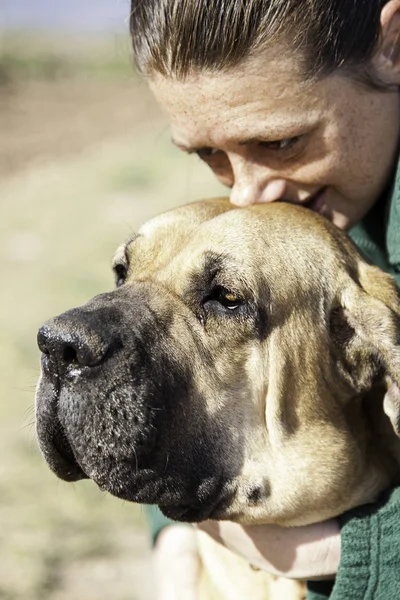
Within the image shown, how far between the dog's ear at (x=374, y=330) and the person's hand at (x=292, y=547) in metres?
0.51

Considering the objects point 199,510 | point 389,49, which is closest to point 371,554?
point 199,510

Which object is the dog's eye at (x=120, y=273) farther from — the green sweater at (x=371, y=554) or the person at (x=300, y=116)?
the green sweater at (x=371, y=554)

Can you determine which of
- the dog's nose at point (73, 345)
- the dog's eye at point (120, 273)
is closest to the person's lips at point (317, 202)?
the dog's eye at point (120, 273)

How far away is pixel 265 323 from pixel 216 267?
0.25 metres

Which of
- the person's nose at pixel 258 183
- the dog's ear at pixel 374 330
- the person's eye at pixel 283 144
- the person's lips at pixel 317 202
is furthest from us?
the person's lips at pixel 317 202

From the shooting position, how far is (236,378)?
10.2 feet

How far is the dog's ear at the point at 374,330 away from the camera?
10.0ft

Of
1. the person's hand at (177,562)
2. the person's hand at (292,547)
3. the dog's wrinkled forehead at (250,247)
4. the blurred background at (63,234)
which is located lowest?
the blurred background at (63,234)

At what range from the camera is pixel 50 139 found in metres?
15.6

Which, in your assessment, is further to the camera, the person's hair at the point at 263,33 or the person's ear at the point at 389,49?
the person's ear at the point at 389,49

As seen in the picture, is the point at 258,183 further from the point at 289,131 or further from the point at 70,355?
the point at 70,355

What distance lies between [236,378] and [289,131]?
0.98 meters

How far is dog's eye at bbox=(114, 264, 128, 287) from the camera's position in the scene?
3.60 metres

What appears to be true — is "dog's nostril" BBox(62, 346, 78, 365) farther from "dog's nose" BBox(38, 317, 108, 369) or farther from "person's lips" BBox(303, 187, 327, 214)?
"person's lips" BBox(303, 187, 327, 214)
